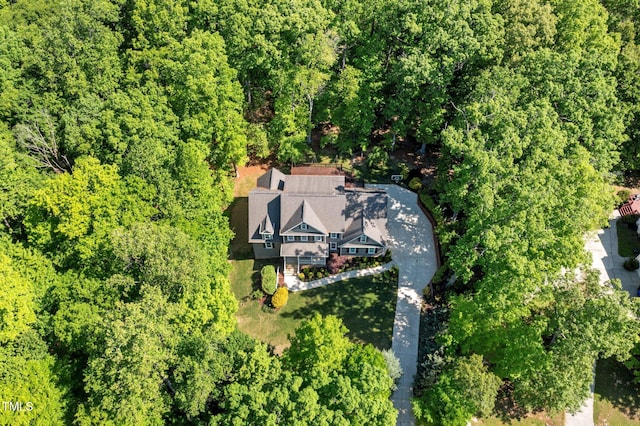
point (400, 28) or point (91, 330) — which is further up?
point (400, 28)

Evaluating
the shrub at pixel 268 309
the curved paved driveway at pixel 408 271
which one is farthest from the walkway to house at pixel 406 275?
the shrub at pixel 268 309

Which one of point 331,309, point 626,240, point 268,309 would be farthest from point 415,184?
point 626,240

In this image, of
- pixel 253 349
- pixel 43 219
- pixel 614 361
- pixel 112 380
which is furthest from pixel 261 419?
pixel 614 361

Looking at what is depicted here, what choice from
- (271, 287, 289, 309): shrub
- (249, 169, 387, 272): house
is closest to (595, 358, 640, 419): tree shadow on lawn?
(249, 169, 387, 272): house

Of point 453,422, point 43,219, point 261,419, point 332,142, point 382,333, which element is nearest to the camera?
point 261,419

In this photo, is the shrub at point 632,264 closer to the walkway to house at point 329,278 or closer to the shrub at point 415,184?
the shrub at point 415,184

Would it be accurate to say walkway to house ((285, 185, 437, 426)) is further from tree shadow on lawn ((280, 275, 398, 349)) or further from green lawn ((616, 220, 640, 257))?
green lawn ((616, 220, 640, 257))

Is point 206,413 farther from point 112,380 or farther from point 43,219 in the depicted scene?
point 43,219

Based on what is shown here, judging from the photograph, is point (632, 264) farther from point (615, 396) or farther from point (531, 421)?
point (531, 421)
